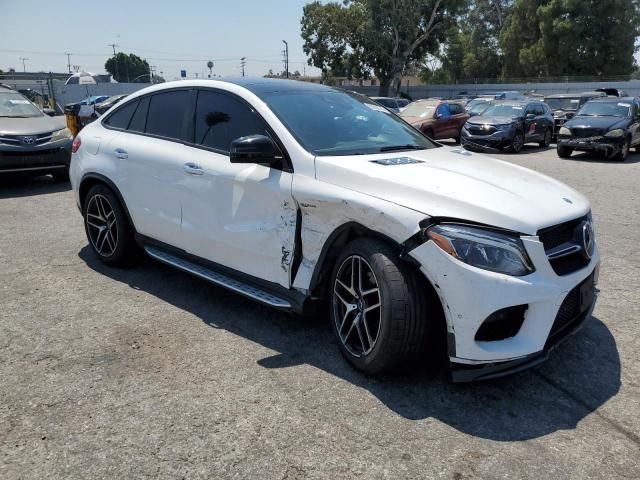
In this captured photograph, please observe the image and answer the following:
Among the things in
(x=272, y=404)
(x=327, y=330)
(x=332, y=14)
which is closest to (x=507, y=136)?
(x=327, y=330)

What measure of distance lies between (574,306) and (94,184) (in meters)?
4.19

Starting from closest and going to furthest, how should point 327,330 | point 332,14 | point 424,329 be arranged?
point 424,329 → point 327,330 → point 332,14

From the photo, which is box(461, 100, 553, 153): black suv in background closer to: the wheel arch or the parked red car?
the parked red car

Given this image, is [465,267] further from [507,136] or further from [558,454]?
[507,136]

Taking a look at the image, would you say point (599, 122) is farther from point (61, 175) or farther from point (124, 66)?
point (124, 66)

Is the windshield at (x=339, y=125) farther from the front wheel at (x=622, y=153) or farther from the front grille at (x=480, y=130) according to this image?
the front grille at (x=480, y=130)

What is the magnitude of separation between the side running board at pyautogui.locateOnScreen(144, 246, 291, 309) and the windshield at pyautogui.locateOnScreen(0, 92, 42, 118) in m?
6.79

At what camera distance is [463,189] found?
3.01 meters

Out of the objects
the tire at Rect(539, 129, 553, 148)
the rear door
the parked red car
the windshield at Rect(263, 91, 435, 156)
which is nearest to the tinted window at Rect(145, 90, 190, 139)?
the rear door

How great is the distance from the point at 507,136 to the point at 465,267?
14.7m

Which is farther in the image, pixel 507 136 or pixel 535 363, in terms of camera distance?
pixel 507 136

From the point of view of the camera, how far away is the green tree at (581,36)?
44.9 metres

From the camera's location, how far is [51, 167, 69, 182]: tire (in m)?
9.65

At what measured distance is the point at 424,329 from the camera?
291cm
